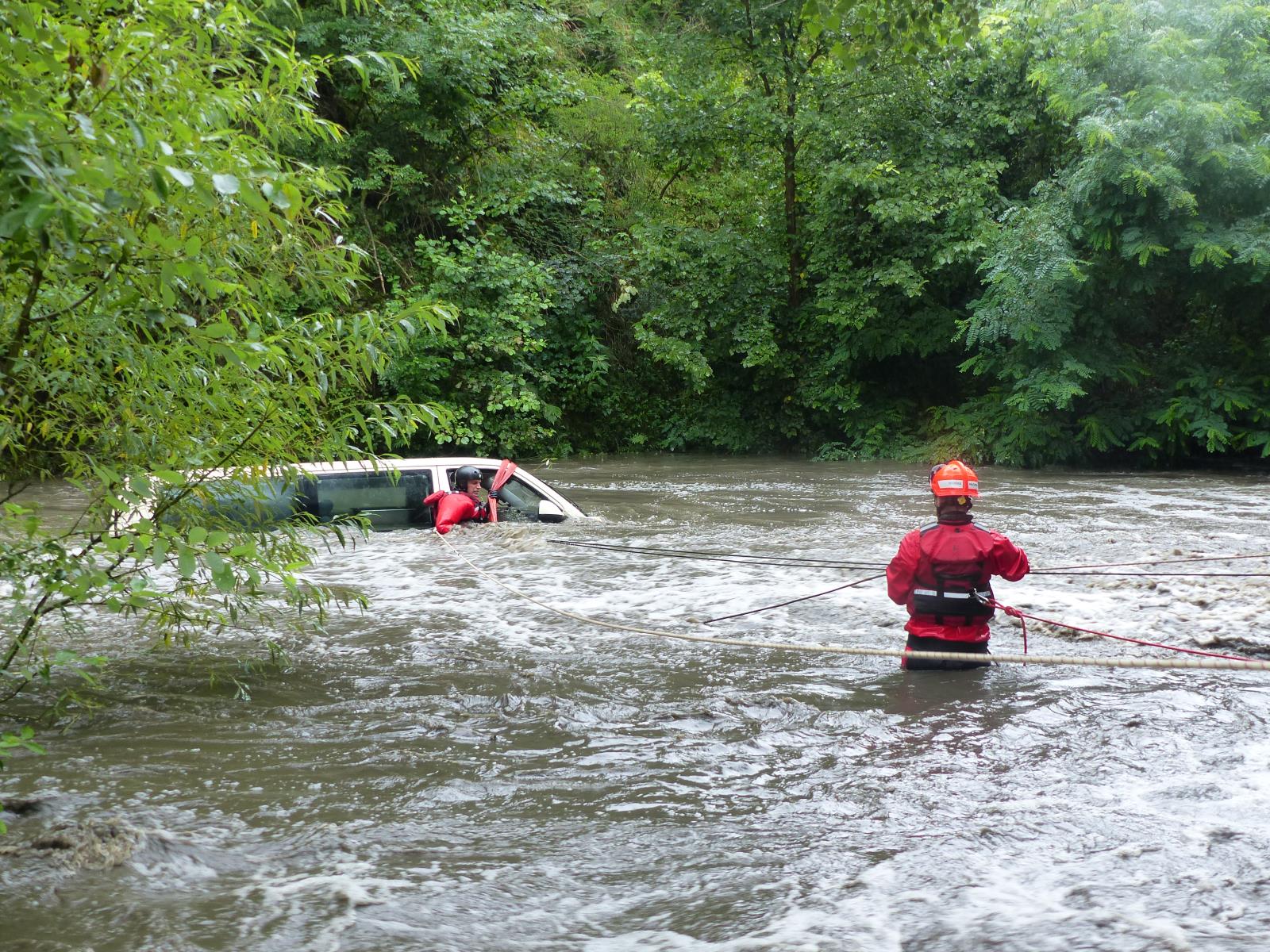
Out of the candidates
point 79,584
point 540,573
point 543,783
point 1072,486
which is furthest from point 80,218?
point 1072,486

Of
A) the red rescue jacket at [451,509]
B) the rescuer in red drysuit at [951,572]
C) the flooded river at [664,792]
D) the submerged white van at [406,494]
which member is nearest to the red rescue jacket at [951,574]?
the rescuer in red drysuit at [951,572]

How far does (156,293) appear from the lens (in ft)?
12.8

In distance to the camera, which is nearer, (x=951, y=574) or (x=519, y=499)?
(x=951, y=574)

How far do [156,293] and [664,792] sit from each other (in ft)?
9.10

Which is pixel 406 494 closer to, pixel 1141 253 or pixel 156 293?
pixel 156 293

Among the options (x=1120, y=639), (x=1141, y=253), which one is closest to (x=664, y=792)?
(x=1120, y=639)

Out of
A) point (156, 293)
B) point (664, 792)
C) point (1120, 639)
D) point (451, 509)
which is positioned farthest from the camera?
point (451, 509)

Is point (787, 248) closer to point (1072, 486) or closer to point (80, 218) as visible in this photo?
point (1072, 486)

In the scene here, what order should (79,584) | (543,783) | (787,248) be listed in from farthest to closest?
(787,248), (543,783), (79,584)

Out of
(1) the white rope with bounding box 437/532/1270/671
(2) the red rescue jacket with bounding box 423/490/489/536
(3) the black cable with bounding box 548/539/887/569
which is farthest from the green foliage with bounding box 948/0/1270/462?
(1) the white rope with bounding box 437/532/1270/671

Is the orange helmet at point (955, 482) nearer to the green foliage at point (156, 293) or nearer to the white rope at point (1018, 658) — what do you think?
the white rope at point (1018, 658)

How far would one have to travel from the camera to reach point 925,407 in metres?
23.1

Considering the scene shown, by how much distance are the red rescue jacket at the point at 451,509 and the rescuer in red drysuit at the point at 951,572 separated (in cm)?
472

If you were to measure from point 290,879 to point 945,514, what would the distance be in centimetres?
404
